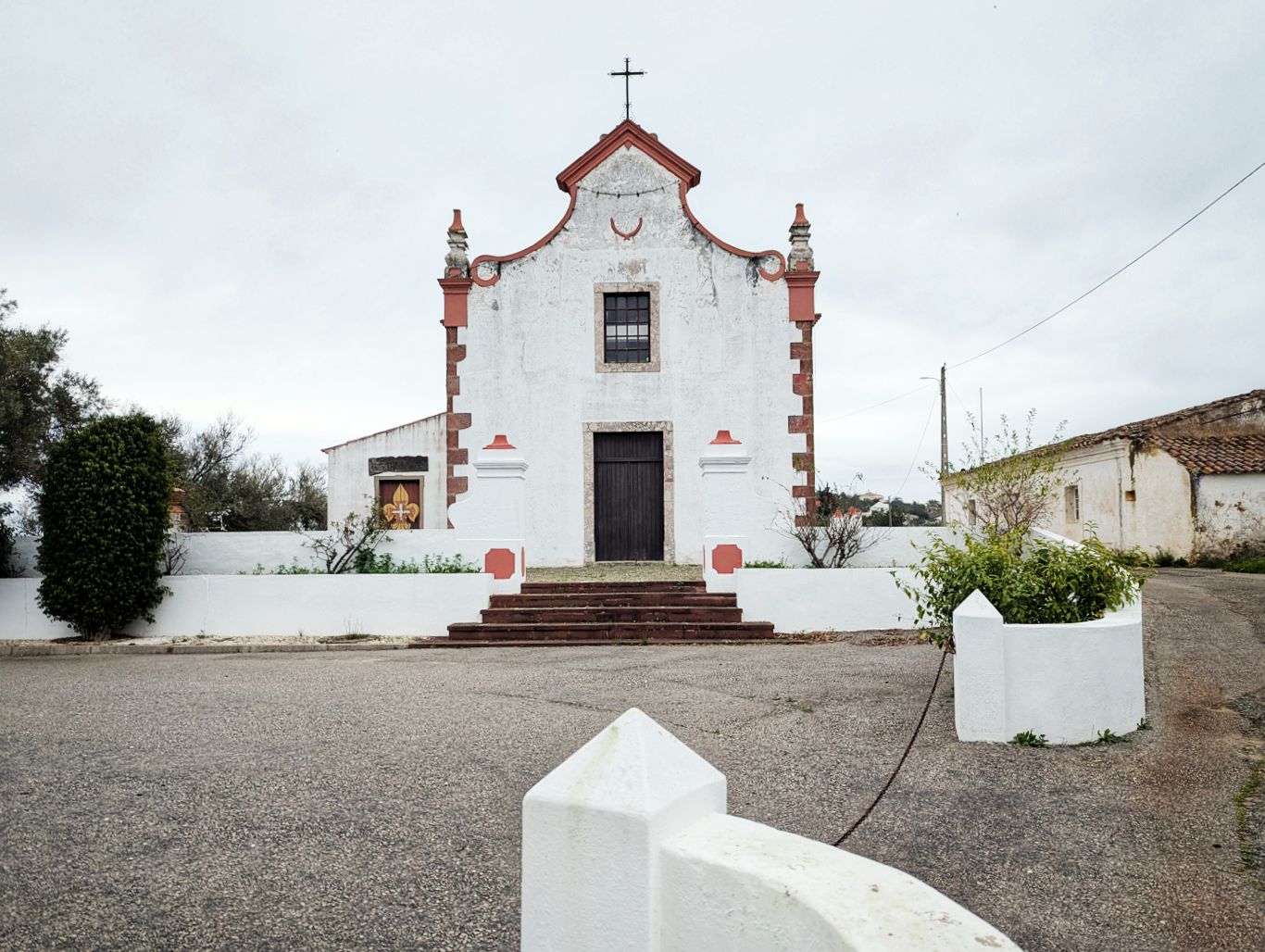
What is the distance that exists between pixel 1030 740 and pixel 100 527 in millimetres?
9962

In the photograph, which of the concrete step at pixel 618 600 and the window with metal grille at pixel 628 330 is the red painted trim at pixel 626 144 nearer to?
the window with metal grille at pixel 628 330

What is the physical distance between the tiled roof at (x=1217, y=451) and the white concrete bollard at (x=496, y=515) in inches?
613

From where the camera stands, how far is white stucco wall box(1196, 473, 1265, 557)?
766 inches

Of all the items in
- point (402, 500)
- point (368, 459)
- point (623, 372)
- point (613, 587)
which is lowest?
point (613, 587)

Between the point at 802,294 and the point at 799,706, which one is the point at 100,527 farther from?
the point at 802,294

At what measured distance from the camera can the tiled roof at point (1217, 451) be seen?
19.6 m

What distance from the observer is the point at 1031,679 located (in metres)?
5.44

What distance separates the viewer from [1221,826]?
396cm

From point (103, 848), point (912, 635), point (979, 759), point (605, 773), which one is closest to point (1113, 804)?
point (979, 759)

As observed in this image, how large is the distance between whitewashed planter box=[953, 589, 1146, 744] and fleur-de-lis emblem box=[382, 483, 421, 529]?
1231cm

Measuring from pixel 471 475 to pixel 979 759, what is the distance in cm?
1013

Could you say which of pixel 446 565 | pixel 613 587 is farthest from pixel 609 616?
pixel 446 565

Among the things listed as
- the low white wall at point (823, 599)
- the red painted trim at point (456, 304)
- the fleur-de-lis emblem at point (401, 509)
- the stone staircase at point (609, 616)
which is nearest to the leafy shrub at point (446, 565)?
the stone staircase at point (609, 616)

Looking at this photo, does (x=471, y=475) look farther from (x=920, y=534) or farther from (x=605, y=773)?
(x=605, y=773)
